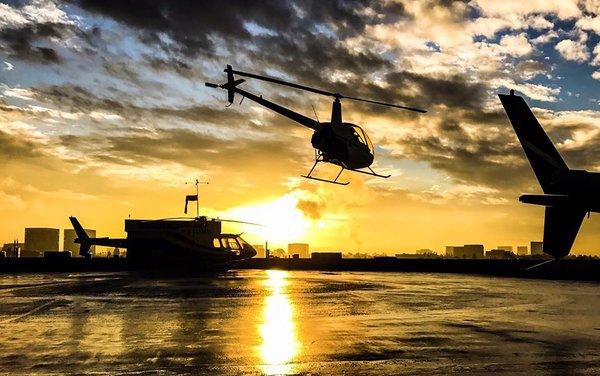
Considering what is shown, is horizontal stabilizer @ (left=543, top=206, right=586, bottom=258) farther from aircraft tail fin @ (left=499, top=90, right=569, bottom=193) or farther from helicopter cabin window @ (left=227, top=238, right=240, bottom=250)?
helicopter cabin window @ (left=227, top=238, right=240, bottom=250)

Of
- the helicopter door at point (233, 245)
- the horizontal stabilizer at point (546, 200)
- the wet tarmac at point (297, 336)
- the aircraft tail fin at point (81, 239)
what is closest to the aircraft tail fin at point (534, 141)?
the horizontal stabilizer at point (546, 200)

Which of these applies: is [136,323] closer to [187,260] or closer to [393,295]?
[393,295]

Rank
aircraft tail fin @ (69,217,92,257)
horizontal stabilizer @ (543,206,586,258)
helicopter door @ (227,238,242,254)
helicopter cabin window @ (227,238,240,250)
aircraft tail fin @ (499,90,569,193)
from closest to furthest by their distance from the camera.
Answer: horizontal stabilizer @ (543,206,586,258), aircraft tail fin @ (499,90,569,193), helicopter door @ (227,238,242,254), helicopter cabin window @ (227,238,240,250), aircraft tail fin @ (69,217,92,257)

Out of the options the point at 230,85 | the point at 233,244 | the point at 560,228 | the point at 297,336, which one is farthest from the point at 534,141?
the point at 233,244

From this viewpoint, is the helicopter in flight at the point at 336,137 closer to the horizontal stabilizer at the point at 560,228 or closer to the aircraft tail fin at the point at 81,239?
the horizontal stabilizer at the point at 560,228

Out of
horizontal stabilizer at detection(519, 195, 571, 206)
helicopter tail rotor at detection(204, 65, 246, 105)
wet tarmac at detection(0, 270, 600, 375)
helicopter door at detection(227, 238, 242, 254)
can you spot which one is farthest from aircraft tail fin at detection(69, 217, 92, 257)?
horizontal stabilizer at detection(519, 195, 571, 206)
